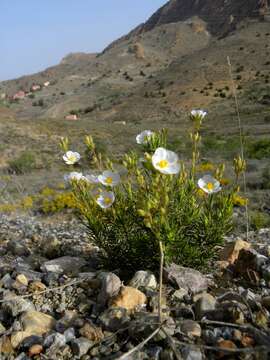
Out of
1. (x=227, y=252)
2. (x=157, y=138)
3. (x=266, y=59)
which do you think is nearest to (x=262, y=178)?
(x=227, y=252)

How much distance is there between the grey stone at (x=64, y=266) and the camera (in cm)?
341

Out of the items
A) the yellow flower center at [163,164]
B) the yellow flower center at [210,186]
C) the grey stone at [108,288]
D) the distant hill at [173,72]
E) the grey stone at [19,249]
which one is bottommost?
the distant hill at [173,72]

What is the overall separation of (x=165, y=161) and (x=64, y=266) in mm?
1447

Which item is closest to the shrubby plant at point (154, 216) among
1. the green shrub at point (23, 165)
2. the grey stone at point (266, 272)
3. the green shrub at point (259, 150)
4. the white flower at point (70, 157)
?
the white flower at point (70, 157)

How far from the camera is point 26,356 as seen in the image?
2355 mm

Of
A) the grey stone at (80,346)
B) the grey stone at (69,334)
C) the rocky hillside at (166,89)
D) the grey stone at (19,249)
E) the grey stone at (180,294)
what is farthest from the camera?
the rocky hillside at (166,89)

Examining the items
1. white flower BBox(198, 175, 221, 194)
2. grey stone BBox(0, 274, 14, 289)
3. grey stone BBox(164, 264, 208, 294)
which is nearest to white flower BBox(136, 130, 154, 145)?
white flower BBox(198, 175, 221, 194)

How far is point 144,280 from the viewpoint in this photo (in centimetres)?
291

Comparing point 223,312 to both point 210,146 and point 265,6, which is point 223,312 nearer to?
point 210,146

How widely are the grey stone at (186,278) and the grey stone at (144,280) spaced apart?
0.31ft

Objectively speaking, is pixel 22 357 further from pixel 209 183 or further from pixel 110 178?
pixel 209 183

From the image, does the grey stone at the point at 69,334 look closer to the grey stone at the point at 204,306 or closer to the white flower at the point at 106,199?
the grey stone at the point at 204,306

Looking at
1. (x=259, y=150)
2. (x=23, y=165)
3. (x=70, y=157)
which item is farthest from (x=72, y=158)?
(x=23, y=165)

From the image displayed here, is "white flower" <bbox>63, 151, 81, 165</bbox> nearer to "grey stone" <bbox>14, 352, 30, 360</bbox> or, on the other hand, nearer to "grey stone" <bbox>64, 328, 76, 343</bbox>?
"grey stone" <bbox>64, 328, 76, 343</bbox>
